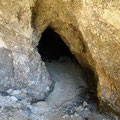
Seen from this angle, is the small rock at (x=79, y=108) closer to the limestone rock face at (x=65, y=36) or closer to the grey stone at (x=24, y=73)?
the limestone rock face at (x=65, y=36)

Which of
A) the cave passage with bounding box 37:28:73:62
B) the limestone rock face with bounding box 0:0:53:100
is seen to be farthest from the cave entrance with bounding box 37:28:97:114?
the limestone rock face with bounding box 0:0:53:100

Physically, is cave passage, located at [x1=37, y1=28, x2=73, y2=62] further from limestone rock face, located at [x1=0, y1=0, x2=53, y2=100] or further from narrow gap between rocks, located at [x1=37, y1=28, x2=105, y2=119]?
limestone rock face, located at [x1=0, y1=0, x2=53, y2=100]

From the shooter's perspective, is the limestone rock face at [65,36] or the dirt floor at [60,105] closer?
the limestone rock face at [65,36]

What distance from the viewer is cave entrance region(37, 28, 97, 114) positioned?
1967 mm

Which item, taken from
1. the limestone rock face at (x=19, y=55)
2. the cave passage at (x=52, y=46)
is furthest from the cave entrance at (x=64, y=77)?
the limestone rock face at (x=19, y=55)

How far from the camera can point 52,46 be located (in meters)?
2.90

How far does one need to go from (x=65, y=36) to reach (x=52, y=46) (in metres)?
0.91

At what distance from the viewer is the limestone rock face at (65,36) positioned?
5.00ft

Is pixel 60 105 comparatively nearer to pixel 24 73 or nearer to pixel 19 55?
pixel 24 73

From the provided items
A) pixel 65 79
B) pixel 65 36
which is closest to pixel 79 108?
pixel 65 79

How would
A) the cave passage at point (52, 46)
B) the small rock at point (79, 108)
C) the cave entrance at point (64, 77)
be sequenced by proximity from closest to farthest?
the small rock at point (79, 108)
the cave entrance at point (64, 77)
the cave passage at point (52, 46)

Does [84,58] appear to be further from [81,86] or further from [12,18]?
[12,18]

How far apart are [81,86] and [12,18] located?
900 millimetres

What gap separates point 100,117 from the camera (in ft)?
5.78
